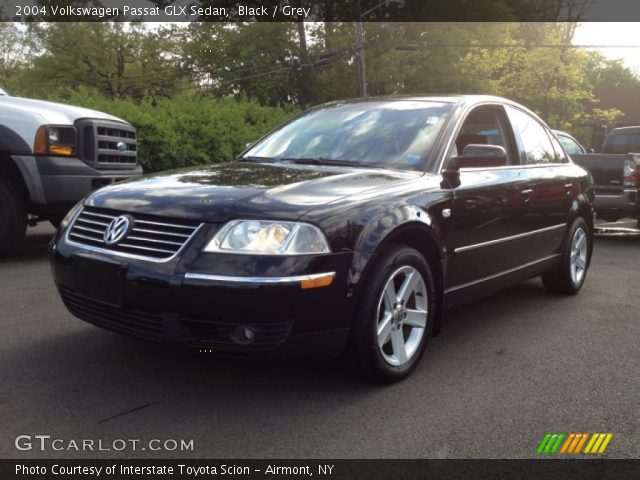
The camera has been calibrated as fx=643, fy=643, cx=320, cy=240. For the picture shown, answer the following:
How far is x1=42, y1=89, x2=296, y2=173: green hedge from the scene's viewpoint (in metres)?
13.7

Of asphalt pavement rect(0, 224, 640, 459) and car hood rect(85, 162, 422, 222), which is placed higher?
car hood rect(85, 162, 422, 222)

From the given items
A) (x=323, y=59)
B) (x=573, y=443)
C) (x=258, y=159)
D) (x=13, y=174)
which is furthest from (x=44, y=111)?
(x=323, y=59)

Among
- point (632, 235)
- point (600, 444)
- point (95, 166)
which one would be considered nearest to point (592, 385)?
point (600, 444)

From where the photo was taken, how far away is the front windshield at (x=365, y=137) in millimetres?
4129

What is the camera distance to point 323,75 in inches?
1379

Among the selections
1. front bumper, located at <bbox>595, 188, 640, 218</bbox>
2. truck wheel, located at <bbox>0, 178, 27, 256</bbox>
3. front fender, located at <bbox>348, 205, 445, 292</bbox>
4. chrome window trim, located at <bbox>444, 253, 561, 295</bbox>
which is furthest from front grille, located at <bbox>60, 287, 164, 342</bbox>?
front bumper, located at <bbox>595, 188, 640, 218</bbox>

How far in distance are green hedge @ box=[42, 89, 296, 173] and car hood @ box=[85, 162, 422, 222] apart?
10161mm

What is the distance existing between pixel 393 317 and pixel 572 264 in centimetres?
293

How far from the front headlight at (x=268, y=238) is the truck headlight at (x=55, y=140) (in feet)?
13.9

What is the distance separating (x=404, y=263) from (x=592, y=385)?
1258mm

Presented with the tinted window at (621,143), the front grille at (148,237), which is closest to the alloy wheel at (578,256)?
the front grille at (148,237)

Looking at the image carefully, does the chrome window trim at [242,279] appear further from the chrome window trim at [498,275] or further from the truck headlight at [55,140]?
the truck headlight at [55,140]

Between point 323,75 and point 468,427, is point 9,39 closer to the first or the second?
point 323,75

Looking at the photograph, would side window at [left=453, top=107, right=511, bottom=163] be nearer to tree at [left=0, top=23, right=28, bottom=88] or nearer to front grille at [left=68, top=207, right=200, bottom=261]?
front grille at [left=68, top=207, right=200, bottom=261]
